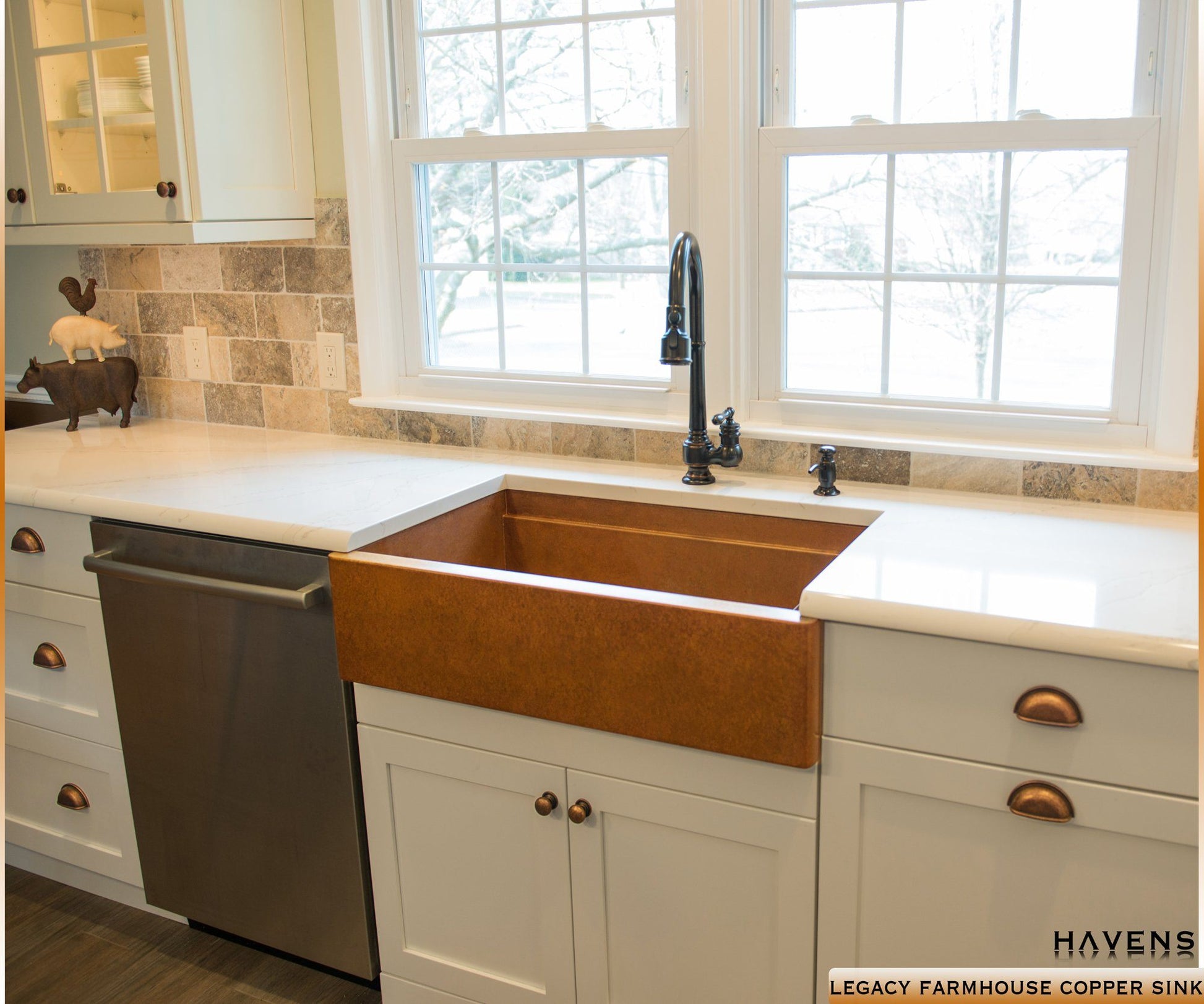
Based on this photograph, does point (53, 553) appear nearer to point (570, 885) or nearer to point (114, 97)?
point (114, 97)

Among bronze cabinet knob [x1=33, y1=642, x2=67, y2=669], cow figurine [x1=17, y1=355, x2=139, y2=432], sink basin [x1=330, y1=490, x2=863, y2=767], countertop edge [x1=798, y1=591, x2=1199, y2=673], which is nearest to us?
countertop edge [x1=798, y1=591, x2=1199, y2=673]

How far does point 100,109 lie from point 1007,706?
2193 millimetres

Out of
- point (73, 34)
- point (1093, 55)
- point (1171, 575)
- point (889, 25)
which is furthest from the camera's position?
point (73, 34)

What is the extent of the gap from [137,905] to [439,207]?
168cm

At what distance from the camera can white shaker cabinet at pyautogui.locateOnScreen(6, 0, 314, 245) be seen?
229 cm

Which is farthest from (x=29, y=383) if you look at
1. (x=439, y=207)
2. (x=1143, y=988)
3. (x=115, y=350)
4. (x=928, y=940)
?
(x=1143, y=988)

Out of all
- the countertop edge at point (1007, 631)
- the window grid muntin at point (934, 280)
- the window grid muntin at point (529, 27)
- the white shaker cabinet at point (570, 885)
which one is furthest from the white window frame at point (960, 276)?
the white shaker cabinet at point (570, 885)

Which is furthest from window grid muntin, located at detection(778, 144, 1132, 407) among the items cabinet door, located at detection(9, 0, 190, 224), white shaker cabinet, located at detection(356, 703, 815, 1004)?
cabinet door, located at detection(9, 0, 190, 224)

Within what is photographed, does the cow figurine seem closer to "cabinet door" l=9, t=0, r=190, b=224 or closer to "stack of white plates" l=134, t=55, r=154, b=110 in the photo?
"cabinet door" l=9, t=0, r=190, b=224

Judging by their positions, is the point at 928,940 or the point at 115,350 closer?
the point at 928,940

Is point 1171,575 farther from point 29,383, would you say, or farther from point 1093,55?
point 29,383

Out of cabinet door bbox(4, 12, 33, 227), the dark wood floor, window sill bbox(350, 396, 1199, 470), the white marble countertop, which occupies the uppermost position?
cabinet door bbox(4, 12, 33, 227)

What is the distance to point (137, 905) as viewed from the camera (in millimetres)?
2389

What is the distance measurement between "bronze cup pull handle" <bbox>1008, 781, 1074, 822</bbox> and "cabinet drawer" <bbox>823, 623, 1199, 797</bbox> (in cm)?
2
